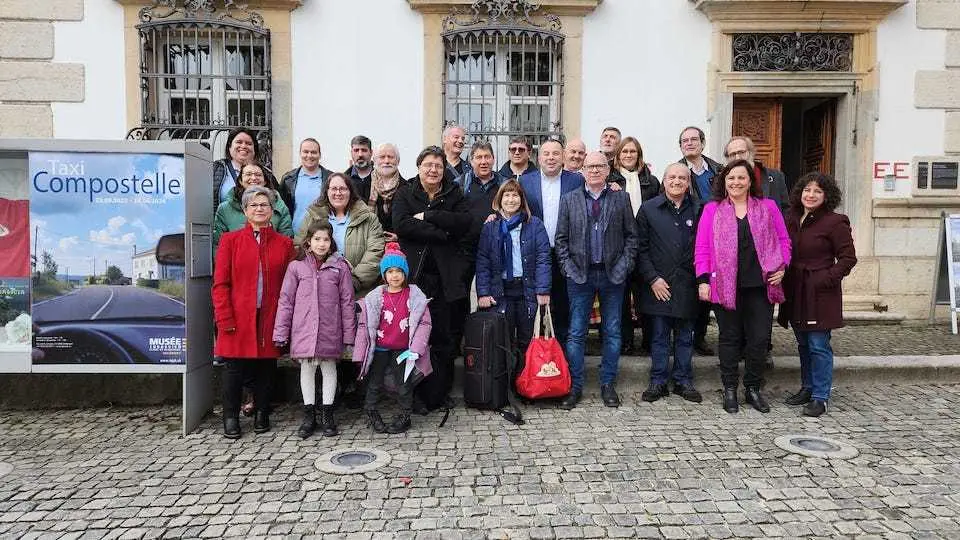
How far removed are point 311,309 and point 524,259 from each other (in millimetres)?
1568

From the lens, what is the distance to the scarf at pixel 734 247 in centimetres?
480

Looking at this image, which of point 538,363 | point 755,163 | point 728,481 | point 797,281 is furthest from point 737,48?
point 728,481

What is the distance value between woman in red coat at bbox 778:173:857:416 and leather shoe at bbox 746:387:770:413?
0.89 ft

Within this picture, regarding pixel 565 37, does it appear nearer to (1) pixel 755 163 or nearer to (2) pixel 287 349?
(1) pixel 755 163

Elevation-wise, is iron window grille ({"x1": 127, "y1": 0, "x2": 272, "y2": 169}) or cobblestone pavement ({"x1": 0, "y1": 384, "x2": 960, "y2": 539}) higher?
iron window grille ({"x1": 127, "y1": 0, "x2": 272, "y2": 169})

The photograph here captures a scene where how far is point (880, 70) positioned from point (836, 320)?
471cm

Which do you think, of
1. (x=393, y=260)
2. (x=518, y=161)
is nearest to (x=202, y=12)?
(x=518, y=161)

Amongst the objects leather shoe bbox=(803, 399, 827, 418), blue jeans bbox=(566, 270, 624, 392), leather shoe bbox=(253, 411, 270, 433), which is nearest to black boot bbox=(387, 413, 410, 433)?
leather shoe bbox=(253, 411, 270, 433)

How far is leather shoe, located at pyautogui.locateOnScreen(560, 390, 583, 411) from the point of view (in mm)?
5025

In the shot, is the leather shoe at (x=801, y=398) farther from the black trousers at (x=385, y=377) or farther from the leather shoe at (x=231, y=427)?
the leather shoe at (x=231, y=427)

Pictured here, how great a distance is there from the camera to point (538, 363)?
4.89 meters

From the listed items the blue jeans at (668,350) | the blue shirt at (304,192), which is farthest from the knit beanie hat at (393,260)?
the blue jeans at (668,350)

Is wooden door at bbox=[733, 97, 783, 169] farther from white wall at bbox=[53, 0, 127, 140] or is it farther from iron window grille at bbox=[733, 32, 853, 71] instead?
white wall at bbox=[53, 0, 127, 140]

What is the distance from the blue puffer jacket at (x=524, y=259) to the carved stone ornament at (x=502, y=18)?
378cm
